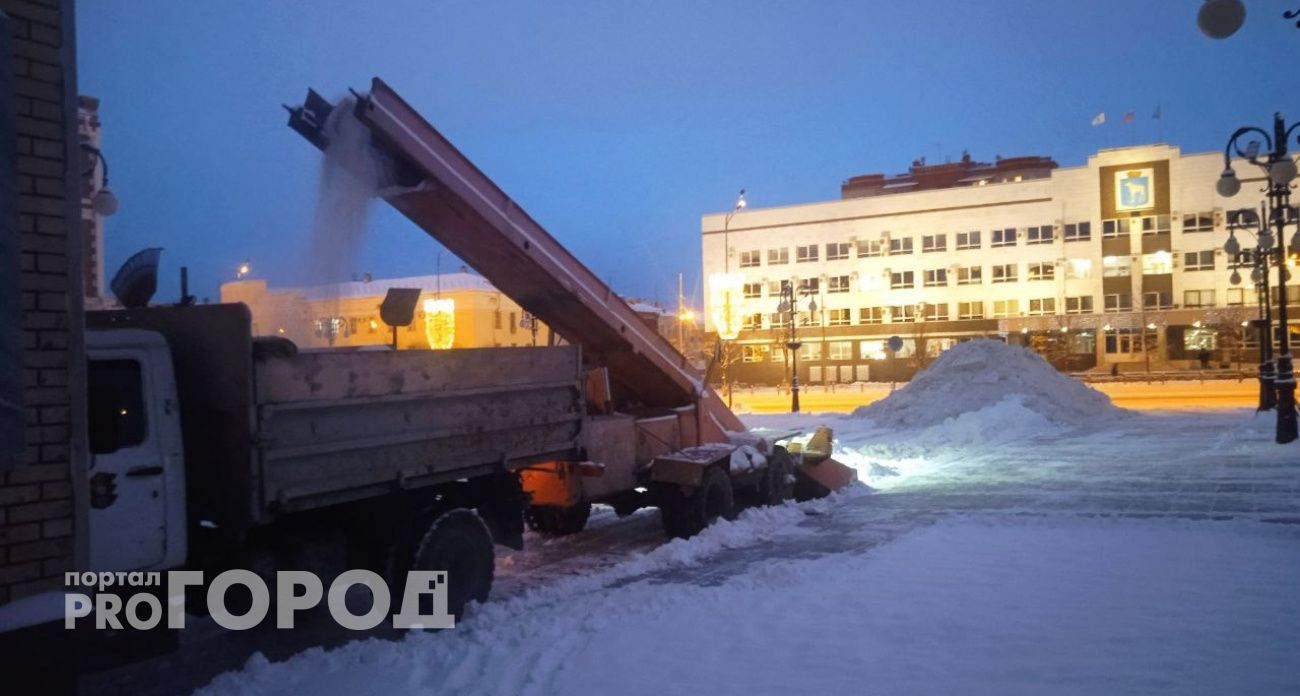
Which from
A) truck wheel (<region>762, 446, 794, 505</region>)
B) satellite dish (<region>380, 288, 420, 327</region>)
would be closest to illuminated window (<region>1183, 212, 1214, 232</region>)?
truck wheel (<region>762, 446, 794, 505</region>)

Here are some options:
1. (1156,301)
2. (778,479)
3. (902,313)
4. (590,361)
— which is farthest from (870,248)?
(590,361)

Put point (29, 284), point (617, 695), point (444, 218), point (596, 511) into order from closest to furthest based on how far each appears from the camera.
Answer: point (29, 284) < point (617, 695) < point (444, 218) < point (596, 511)

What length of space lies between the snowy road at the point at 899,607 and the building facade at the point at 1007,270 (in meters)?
47.2

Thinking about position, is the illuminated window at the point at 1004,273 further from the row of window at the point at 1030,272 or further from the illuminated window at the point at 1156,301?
the illuminated window at the point at 1156,301

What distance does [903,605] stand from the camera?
7.66 metres

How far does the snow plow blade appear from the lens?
1444 centimetres

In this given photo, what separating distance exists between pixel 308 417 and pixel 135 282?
1.98m

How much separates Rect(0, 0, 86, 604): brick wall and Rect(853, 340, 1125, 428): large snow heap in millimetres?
22678

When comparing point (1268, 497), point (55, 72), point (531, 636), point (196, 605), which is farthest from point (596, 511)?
point (55, 72)

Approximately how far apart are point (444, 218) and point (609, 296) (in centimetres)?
246

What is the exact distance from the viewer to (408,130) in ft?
28.7

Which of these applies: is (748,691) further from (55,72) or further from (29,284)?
(55,72)

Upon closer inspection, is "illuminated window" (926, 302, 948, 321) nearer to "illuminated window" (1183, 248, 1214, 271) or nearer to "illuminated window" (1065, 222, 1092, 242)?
"illuminated window" (1065, 222, 1092, 242)

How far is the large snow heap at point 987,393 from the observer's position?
25.9 metres
